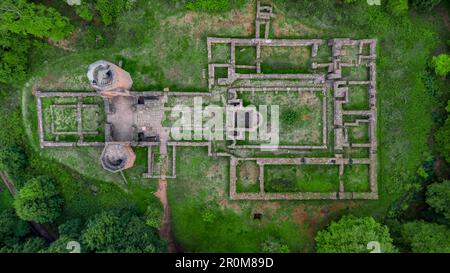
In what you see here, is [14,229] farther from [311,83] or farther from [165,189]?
[311,83]

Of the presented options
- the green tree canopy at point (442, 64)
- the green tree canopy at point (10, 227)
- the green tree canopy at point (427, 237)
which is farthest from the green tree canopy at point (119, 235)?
the green tree canopy at point (442, 64)

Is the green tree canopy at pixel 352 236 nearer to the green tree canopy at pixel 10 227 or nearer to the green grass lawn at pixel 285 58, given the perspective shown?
the green grass lawn at pixel 285 58

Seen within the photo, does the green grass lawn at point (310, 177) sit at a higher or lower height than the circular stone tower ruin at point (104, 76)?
lower

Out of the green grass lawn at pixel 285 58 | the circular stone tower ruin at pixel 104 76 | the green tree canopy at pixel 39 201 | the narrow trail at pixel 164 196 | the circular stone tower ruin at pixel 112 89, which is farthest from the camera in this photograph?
the green grass lawn at pixel 285 58

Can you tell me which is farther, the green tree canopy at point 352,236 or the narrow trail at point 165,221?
the narrow trail at point 165,221

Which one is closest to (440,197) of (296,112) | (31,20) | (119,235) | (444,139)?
(444,139)

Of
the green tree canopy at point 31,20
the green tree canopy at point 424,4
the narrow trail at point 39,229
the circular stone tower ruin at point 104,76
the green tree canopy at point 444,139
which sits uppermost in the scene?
the green tree canopy at point 424,4

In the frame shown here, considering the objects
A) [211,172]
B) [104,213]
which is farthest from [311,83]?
[104,213]
